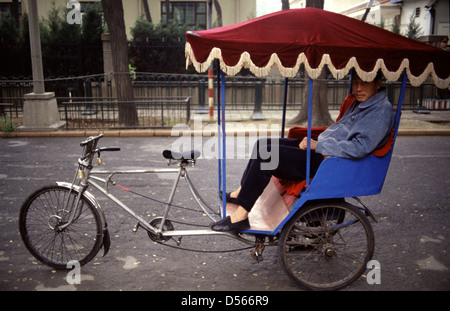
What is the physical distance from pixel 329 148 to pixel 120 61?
945 centimetres

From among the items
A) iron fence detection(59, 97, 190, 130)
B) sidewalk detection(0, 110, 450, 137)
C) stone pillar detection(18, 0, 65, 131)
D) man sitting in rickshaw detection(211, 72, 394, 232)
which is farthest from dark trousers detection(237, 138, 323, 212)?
stone pillar detection(18, 0, 65, 131)

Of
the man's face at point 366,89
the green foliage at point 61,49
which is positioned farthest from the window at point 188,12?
the man's face at point 366,89

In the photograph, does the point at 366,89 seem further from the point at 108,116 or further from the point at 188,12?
the point at 188,12

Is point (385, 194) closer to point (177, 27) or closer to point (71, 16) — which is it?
point (177, 27)

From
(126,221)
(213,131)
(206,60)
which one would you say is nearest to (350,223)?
(206,60)

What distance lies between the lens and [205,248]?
4449 millimetres

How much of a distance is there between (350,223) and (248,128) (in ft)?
26.0

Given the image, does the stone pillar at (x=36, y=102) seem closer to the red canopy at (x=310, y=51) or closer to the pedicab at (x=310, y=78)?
the pedicab at (x=310, y=78)

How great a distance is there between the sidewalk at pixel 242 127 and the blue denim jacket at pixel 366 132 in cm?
728

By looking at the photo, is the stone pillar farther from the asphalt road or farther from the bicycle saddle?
the bicycle saddle

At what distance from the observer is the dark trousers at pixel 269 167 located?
3.59 m

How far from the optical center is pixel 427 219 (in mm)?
5199
